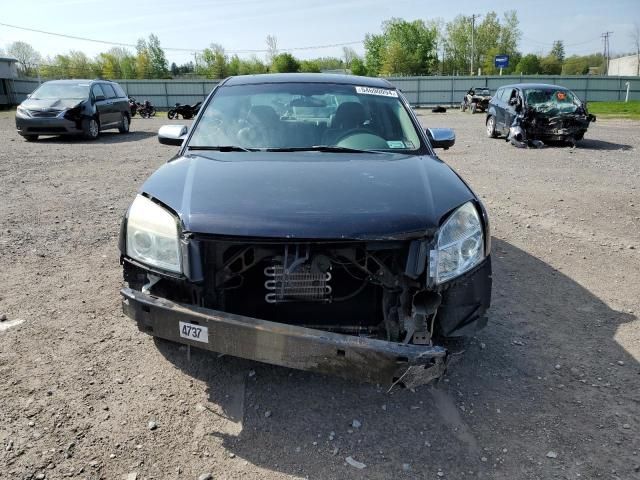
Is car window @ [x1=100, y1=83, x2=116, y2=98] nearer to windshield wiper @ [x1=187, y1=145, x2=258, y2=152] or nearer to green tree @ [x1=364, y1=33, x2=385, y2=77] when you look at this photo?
windshield wiper @ [x1=187, y1=145, x2=258, y2=152]

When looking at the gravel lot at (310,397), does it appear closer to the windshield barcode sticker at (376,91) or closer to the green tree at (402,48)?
the windshield barcode sticker at (376,91)

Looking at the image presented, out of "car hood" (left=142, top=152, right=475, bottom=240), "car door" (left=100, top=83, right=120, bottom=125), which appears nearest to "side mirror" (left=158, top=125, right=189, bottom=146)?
"car hood" (left=142, top=152, right=475, bottom=240)

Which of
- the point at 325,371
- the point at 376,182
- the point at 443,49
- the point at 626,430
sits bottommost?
the point at 626,430

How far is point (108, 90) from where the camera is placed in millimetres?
16219

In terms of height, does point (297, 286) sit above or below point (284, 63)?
below

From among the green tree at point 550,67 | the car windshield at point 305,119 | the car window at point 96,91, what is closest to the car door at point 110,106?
the car window at point 96,91

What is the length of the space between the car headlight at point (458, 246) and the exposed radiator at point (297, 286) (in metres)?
0.57

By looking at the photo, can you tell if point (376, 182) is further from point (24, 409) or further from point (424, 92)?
point (424, 92)

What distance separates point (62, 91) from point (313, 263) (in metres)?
14.6

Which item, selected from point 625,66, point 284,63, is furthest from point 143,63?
point 625,66

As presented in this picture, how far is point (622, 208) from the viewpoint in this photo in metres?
7.03

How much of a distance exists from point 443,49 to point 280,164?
97.0 meters

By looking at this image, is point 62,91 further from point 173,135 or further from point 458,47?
point 458,47

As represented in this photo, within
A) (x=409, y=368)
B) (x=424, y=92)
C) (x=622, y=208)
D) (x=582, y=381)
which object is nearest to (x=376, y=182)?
(x=409, y=368)
